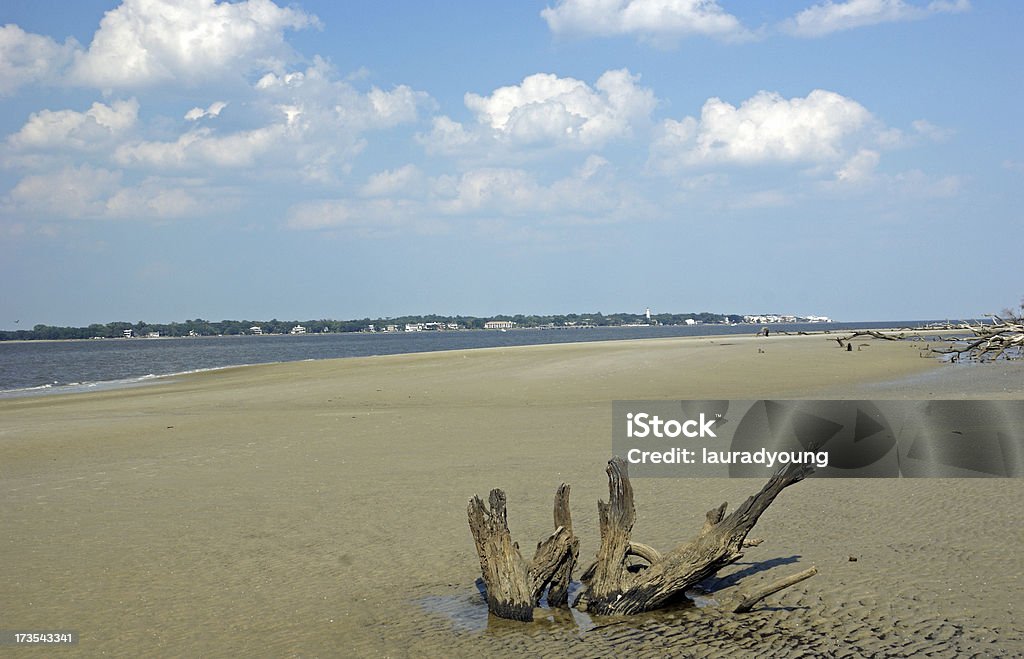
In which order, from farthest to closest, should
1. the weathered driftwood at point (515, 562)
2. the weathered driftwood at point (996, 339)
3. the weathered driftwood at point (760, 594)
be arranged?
the weathered driftwood at point (996, 339)
the weathered driftwood at point (515, 562)
the weathered driftwood at point (760, 594)

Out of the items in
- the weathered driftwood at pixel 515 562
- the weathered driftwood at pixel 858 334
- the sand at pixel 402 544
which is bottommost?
the sand at pixel 402 544

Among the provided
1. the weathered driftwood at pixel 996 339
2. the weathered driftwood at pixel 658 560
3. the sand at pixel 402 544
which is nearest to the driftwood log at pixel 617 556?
the weathered driftwood at pixel 658 560

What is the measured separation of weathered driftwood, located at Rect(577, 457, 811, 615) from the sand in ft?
0.64

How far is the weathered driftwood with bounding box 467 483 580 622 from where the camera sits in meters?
6.77

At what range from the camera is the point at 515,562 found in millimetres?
6797

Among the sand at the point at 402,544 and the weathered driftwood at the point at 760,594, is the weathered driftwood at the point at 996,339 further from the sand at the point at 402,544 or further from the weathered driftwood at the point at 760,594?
the weathered driftwood at the point at 760,594

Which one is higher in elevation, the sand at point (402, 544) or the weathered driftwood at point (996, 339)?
the weathered driftwood at point (996, 339)

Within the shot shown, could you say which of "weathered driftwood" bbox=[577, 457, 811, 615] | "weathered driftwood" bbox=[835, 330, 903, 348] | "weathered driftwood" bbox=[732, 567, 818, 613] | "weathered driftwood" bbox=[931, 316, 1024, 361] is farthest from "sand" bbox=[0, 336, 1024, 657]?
"weathered driftwood" bbox=[835, 330, 903, 348]

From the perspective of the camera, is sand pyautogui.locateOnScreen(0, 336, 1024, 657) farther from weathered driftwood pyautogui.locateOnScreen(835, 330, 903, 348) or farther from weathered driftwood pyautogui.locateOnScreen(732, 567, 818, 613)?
weathered driftwood pyautogui.locateOnScreen(835, 330, 903, 348)

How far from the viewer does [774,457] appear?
1373 centimetres

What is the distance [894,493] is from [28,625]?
9.14 m

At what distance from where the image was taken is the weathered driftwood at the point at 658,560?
22.3 ft

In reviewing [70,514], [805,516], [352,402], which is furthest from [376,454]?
[352,402]

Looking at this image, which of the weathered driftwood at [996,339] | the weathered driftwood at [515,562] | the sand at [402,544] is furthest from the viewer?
the weathered driftwood at [996,339]
